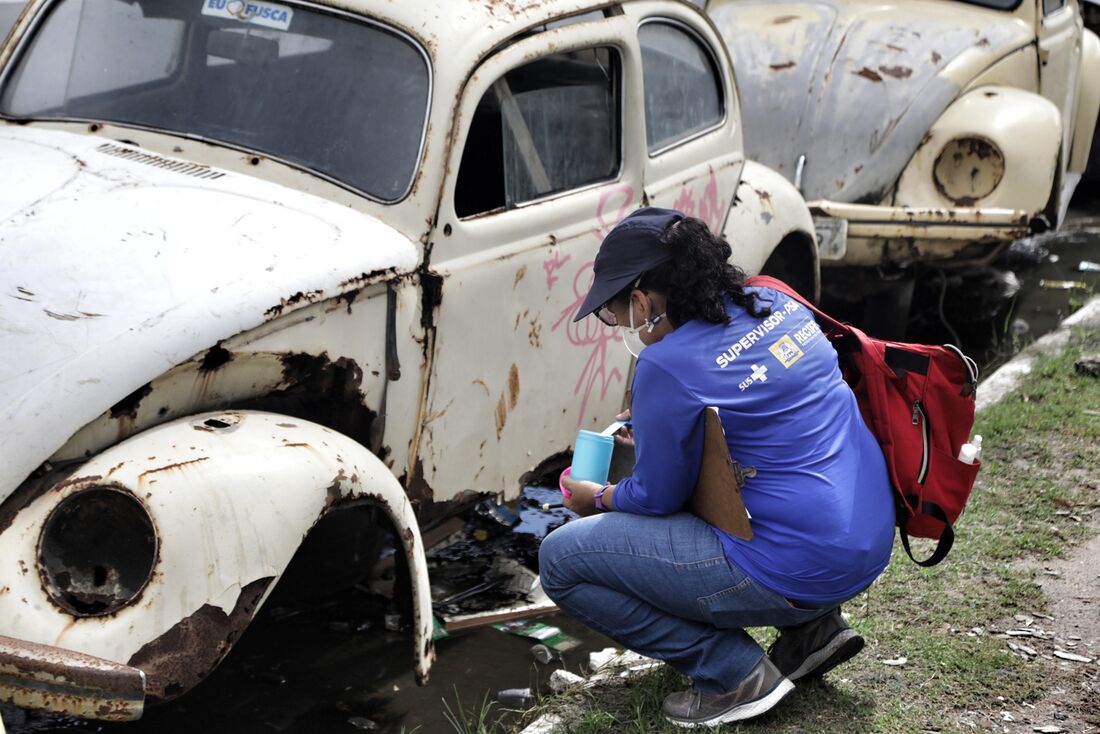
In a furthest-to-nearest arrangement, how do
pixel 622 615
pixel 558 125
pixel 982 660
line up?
pixel 558 125 → pixel 982 660 → pixel 622 615

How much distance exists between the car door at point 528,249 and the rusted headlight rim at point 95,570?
1069mm

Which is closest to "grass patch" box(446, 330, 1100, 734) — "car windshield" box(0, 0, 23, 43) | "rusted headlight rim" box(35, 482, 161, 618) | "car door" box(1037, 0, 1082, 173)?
"rusted headlight rim" box(35, 482, 161, 618)

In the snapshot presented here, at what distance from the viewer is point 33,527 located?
8.96 feet

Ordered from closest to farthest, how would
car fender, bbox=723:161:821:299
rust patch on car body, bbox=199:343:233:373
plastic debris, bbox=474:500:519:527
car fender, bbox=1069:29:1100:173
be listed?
rust patch on car body, bbox=199:343:233:373 → plastic debris, bbox=474:500:519:527 → car fender, bbox=723:161:821:299 → car fender, bbox=1069:29:1100:173

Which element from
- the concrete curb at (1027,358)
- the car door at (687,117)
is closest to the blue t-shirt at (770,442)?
the car door at (687,117)

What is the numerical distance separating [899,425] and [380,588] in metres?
1.96

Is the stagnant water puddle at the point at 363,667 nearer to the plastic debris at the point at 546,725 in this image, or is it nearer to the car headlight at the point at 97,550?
the plastic debris at the point at 546,725

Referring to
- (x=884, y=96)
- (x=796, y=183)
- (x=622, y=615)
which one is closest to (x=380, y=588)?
(x=622, y=615)

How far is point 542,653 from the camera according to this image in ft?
13.5

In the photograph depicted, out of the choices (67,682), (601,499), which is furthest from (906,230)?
(67,682)

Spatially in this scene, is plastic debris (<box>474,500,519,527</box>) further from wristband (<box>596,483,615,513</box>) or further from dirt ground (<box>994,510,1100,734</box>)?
dirt ground (<box>994,510,1100,734</box>)

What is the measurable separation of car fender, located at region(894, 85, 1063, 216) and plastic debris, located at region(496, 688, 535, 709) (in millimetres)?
3782

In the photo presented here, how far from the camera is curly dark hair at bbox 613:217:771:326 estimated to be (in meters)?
2.98

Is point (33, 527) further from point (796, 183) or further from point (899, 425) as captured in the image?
point (796, 183)
